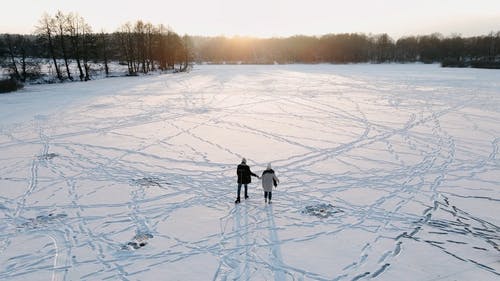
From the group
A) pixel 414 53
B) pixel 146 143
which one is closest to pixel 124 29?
pixel 146 143

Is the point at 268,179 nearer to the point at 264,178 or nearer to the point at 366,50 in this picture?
the point at 264,178

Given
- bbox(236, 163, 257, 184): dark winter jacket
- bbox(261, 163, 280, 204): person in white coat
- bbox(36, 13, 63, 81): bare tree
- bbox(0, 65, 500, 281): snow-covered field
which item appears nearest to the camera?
bbox(0, 65, 500, 281): snow-covered field

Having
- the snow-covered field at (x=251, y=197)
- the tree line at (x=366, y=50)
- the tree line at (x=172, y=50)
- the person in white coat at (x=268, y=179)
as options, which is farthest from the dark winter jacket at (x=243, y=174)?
the tree line at (x=366, y=50)

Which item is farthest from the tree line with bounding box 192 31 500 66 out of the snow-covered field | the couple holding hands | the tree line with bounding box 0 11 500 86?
the couple holding hands

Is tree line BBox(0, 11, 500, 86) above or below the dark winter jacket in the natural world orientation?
above

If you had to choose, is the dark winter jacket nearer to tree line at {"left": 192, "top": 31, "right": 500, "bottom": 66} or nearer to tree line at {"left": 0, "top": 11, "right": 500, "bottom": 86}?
tree line at {"left": 0, "top": 11, "right": 500, "bottom": 86}

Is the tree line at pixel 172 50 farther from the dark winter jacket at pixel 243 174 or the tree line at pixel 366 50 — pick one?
the dark winter jacket at pixel 243 174

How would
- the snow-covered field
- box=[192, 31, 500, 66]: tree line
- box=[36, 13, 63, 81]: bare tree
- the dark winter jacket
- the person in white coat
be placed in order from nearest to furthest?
the snow-covered field
the person in white coat
the dark winter jacket
box=[36, 13, 63, 81]: bare tree
box=[192, 31, 500, 66]: tree line

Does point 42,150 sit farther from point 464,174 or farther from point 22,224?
point 464,174
